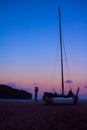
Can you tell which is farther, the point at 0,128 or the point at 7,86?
the point at 7,86

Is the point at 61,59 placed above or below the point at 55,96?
above

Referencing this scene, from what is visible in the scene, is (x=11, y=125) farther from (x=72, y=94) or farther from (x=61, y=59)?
(x=61, y=59)

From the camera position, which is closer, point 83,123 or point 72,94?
point 83,123

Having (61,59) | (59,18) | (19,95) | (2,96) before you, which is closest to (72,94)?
(61,59)

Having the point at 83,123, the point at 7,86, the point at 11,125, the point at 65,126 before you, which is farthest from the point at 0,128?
the point at 7,86

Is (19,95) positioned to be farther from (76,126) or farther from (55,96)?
(76,126)

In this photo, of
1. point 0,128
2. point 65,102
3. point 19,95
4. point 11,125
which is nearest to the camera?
point 0,128

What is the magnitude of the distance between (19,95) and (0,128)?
41.3 metres

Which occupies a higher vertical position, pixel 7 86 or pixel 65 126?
pixel 7 86

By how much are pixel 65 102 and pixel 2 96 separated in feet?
87.0

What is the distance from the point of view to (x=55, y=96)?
30359 millimetres

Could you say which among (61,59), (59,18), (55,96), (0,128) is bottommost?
(0,128)

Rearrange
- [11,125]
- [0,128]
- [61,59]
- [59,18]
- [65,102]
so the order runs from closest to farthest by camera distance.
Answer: [0,128], [11,125], [65,102], [61,59], [59,18]

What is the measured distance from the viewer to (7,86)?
55.4 m
